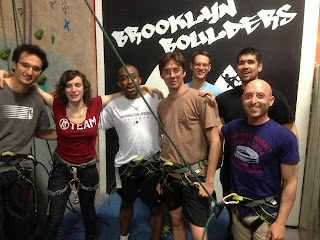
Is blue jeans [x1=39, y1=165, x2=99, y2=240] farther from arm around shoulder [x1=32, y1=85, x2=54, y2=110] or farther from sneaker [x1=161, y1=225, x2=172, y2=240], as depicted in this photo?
sneaker [x1=161, y1=225, x2=172, y2=240]

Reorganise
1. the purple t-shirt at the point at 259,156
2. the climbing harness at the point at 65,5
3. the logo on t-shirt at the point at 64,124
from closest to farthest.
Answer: the purple t-shirt at the point at 259,156 < the logo on t-shirt at the point at 64,124 < the climbing harness at the point at 65,5

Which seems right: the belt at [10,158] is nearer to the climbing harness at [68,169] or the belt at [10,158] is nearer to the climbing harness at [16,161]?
the climbing harness at [16,161]

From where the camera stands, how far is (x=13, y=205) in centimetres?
154

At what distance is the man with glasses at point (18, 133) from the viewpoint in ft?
4.76

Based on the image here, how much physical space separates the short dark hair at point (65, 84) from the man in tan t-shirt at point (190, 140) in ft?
1.94

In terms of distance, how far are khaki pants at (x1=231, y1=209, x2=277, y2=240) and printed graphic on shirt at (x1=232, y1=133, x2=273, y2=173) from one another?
28 cm

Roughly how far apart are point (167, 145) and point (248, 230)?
71 cm

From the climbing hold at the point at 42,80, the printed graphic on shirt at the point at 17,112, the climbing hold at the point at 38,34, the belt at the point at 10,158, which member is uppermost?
the climbing hold at the point at 38,34

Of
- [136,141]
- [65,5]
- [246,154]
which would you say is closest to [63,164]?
[136,141]

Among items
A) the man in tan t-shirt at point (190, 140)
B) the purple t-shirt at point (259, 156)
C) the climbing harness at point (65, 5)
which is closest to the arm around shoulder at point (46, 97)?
the man in tan t-shirt at point (190, 140)

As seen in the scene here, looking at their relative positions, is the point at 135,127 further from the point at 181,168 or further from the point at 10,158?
the point at 10,158

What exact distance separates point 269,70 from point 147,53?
1372 mm

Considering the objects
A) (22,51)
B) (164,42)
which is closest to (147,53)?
(164,42)

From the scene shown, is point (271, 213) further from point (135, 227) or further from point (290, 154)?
point (135, 227)
